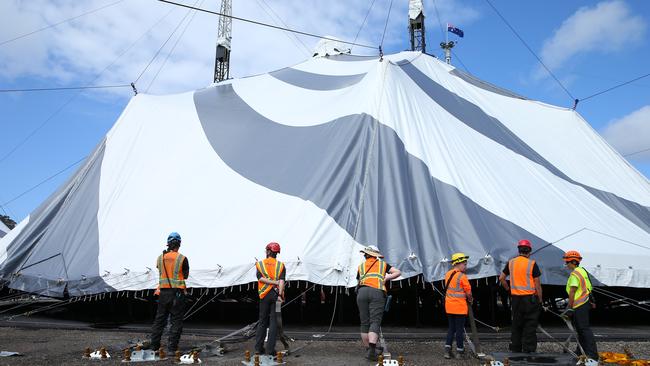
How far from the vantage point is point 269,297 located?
4422 millimetres

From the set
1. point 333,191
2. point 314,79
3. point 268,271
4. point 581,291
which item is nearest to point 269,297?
point 268,271

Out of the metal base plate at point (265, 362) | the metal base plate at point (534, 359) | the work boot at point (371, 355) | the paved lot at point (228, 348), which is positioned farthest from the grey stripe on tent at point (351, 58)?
the metal base plate at point (265, 362)

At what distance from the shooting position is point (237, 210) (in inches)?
259

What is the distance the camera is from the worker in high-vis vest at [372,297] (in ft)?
14.3

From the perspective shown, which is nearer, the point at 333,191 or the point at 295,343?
the point at 295,343

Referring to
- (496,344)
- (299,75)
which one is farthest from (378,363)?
→ (299,75)

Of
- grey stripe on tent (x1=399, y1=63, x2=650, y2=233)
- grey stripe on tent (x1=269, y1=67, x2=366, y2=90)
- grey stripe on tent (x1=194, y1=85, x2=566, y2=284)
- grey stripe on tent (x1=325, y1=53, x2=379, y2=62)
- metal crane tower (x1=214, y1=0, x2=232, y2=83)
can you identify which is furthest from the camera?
metal crane tower (x1=214, y1=0, x2=232, y2=83)

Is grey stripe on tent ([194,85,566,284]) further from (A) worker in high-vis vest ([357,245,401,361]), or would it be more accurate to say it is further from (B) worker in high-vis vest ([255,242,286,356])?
(B) worker in high-vis vest ([255,242,286,356])

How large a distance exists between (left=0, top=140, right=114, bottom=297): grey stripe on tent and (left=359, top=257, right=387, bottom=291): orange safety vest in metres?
3.37

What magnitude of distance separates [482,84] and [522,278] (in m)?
6.87

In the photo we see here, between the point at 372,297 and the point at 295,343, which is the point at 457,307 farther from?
the point at 295,343

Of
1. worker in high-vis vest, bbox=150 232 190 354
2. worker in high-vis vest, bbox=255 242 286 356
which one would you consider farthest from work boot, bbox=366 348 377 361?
worker in high-vis vest, bbox=150 232 190 354

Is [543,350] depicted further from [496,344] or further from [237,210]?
[237,210]

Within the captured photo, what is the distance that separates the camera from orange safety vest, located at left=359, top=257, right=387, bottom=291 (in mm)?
4480
